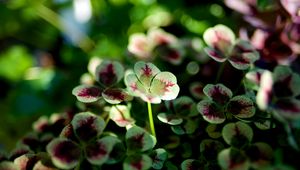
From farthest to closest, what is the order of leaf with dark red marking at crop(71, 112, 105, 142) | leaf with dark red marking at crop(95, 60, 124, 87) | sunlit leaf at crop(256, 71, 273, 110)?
leaf with dark red marking at crop(95, 60, 124, 87)
leaf with dark red marking at crop(71, 112, 105, 142)
sunlit leaf at crop(256, 71, 273, 110)

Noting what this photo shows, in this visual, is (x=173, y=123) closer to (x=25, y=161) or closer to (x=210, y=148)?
(x=210, y=148)

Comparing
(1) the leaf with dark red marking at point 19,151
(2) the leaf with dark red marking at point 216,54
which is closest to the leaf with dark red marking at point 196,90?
(2) the leaf with dark red marking at point 216,54

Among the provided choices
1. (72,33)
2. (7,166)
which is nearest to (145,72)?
(7,166)

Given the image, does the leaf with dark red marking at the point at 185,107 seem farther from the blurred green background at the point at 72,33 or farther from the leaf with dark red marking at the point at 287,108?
the blurred green background at the point at 72,33

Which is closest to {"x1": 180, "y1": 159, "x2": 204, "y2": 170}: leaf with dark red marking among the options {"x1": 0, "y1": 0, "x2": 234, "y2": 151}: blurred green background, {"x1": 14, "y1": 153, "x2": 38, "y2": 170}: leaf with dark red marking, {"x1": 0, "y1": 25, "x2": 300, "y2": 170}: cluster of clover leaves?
{"x1": 0, "y1": 25, "x2": 300, "y2": 170}: cluster of clover leaves

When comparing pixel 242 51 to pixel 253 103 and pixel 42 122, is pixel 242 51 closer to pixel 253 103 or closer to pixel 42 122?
pixel 253 103

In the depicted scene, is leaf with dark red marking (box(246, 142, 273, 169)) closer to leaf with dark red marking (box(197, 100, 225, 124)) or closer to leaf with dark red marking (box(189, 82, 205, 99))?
leaf with dark red marking (box(197, 100, 225, 124))
